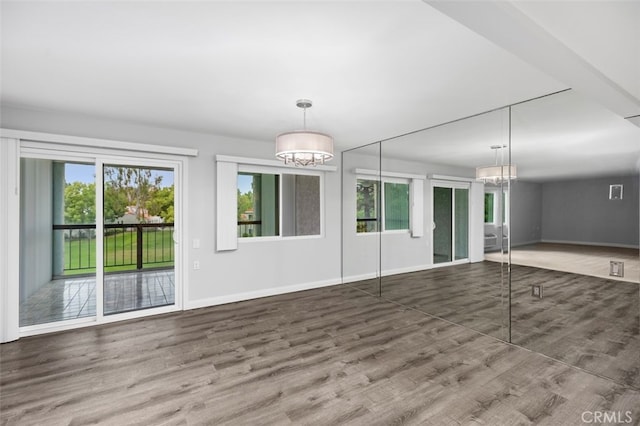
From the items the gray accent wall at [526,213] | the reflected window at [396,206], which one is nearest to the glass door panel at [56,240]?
the reflected window at [396,206]

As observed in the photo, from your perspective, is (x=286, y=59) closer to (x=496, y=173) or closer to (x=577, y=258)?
(x=496, y=173)

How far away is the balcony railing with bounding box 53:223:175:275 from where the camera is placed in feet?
12.0

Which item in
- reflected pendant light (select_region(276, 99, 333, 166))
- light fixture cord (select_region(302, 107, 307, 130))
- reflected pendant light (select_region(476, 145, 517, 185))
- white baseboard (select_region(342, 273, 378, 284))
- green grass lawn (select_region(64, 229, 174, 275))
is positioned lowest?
A: white baseboard (select_region(342, 273, 378, 284))

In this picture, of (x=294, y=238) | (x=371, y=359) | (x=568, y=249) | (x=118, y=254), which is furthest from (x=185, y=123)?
(x=568, y=249)

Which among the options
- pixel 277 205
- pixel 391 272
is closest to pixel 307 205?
pixel 277 205

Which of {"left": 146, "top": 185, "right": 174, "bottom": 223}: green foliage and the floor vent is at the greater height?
{"left": 146, "top": 185, "right": 174, "bottom": 223}: green foliage

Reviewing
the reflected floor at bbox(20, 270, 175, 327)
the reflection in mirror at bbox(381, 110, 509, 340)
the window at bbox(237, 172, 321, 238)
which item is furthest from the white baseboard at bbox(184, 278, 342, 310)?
the reflection in mirror at bbox(381, 110, 509, 340)

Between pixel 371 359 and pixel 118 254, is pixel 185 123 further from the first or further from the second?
pixel 371 359

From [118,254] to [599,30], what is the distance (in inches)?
193

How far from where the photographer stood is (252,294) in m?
4.48

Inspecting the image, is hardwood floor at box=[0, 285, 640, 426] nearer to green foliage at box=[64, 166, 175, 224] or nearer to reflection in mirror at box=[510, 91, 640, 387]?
reflection in mirror at box=[510, 91, 640, 387]

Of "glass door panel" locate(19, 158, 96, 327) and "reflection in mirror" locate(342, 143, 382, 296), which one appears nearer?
"glass door panel" locate(19, 158, 96, 327)

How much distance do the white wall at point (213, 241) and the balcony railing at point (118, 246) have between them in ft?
1.46

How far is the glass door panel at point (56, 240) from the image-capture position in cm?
335
